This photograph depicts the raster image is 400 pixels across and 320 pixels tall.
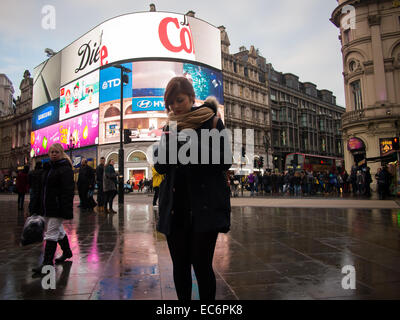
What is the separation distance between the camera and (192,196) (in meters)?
1.84

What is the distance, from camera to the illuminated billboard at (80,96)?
3928cm

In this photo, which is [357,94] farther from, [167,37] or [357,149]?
[167,37]

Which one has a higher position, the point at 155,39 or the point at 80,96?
the point at 155,39

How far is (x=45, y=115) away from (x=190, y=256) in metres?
54.7

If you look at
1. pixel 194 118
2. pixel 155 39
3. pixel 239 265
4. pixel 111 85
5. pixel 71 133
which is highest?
pixel 155 39

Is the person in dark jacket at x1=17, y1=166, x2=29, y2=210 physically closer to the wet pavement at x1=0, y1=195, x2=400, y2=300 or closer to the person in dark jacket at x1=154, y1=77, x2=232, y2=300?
the wet pavement at x1=0, y1=195, x2=400, y2=300

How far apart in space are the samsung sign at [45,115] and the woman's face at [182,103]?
49664 millimetres

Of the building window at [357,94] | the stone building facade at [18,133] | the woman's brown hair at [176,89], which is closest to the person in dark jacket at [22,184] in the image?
the woman's brown hair at [176,89]

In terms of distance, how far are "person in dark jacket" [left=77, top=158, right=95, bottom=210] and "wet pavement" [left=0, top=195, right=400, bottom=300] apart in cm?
428

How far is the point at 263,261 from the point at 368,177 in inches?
626

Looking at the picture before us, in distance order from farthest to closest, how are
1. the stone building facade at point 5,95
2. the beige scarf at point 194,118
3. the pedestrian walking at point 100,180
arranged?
the stone building facade at point 5,95 < the pedestrian walking at point 100,180 < the beige scarf at point 194,118

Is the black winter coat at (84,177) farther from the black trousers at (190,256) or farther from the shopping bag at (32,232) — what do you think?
the black trousers at (190,256)

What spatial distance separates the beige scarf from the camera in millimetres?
1915

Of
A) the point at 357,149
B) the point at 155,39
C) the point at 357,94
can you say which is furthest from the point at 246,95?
the point at 357,149
